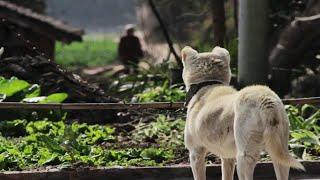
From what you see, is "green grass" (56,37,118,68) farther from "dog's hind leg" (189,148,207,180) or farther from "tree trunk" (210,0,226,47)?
"dog's hind leg" (189,148,207,180)

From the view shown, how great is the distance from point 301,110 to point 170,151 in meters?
2.64

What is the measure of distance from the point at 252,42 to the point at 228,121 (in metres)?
5.44

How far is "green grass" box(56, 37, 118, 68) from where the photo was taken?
34531 millimetres

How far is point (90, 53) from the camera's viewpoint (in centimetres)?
3962

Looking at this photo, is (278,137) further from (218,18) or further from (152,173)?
(218,18)

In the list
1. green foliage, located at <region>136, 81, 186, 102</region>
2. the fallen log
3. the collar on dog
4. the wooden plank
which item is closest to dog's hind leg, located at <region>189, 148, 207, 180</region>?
the collar on dog

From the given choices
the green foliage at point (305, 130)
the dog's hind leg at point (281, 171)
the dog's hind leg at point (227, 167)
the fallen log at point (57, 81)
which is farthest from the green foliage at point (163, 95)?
the dog's hind leg at point (281, 171)

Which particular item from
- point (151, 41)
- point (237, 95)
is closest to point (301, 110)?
point (237, 95)

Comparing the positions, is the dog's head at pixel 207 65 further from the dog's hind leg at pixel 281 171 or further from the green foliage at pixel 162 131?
the green foliage at pixel 162 131

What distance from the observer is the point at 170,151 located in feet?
33.2

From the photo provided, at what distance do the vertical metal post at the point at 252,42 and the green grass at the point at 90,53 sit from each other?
66.8 ft

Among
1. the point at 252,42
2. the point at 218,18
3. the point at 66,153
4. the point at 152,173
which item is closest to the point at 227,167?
the point at 152,173

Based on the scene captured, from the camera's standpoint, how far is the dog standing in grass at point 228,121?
21.7 ft

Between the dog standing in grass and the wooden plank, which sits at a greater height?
the dog standing in grass
